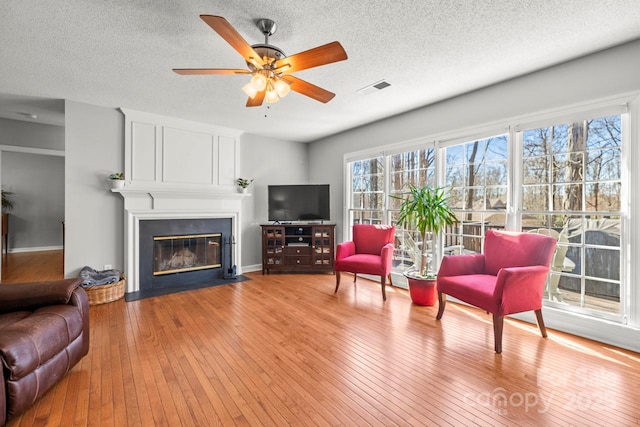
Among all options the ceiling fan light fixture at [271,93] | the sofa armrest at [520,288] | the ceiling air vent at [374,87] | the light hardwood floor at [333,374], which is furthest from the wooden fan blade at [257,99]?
the sofa armrest at [520,288]

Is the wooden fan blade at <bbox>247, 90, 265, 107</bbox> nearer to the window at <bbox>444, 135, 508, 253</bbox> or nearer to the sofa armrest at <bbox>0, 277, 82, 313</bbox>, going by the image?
the sofa armrest at <bbox>0, 277, 82, 313</bbox>

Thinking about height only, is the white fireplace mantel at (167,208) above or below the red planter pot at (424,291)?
above

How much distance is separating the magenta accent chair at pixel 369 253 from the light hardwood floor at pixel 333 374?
645mm

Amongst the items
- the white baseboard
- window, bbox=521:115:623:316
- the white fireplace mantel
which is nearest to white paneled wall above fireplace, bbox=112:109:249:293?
the white fireplace mantel

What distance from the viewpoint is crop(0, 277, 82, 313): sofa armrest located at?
1.95m

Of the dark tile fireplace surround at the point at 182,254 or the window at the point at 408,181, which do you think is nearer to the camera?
the window at the point at 408,181

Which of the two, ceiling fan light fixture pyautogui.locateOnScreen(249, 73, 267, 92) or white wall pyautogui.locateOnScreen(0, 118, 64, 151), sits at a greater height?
white wall pyautogui.locateOnScreen(0, 118, 64, 151)

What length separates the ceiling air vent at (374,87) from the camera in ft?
10.2

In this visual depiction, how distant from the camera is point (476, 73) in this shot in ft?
9.45

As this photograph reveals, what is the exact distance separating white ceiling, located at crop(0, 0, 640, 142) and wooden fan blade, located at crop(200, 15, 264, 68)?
0.34m

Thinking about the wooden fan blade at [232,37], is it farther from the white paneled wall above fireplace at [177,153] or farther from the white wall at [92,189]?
the white wall at [92,189]

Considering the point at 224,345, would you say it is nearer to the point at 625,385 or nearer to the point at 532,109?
the point at 625,385

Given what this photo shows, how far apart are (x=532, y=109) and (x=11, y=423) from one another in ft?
15.0

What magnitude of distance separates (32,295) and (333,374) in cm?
215
